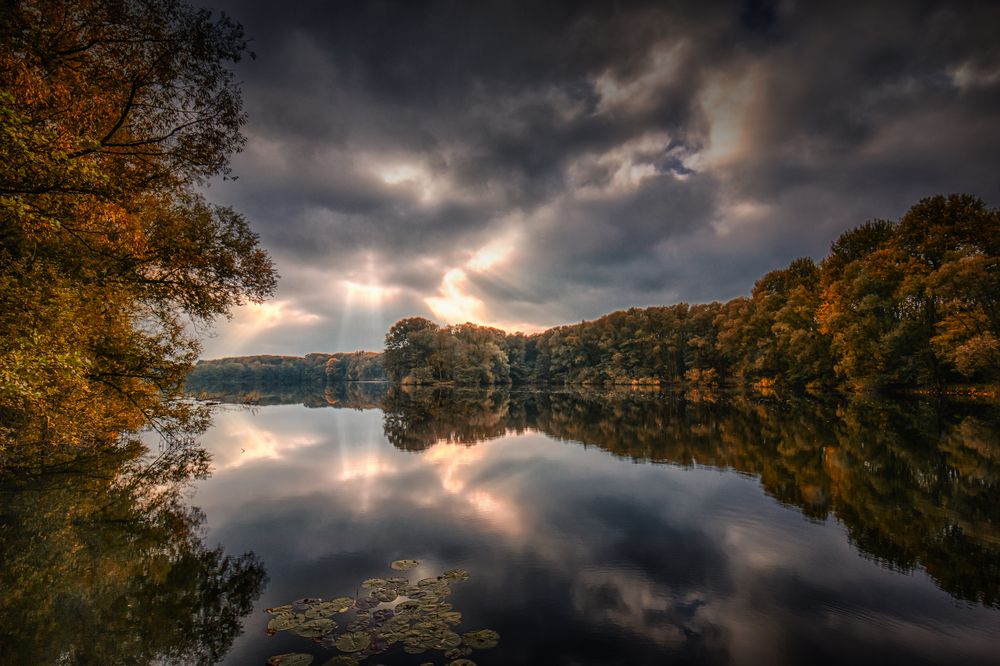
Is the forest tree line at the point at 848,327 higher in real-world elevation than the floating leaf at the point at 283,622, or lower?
higher

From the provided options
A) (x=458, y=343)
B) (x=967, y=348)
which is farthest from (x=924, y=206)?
(x=458, y=343)

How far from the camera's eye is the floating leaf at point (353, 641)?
621cm

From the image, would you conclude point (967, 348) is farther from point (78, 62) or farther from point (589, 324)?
point (589, 324)

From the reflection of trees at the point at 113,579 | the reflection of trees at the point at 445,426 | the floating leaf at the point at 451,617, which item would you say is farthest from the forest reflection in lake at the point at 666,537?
the reflection of trees at the point at 445,426

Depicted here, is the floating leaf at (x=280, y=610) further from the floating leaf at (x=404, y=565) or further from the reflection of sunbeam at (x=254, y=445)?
the reflection of sunbeam at (x=254, y=445)

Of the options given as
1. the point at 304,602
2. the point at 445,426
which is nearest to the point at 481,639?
the point at 304,602

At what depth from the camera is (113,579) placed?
880cm

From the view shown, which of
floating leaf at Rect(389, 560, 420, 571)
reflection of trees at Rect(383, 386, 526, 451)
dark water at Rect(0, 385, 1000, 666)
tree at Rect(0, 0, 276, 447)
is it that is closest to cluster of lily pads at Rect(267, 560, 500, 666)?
dark water at Rect(0, 385, 1000, 666)

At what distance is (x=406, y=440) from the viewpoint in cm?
2891

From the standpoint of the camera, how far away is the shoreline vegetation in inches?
1379

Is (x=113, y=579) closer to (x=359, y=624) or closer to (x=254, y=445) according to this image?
(x=359, y=624)

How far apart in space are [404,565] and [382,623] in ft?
8.87

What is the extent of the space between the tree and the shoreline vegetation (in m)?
47.6

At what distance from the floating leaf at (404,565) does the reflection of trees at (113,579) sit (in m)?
2.66
